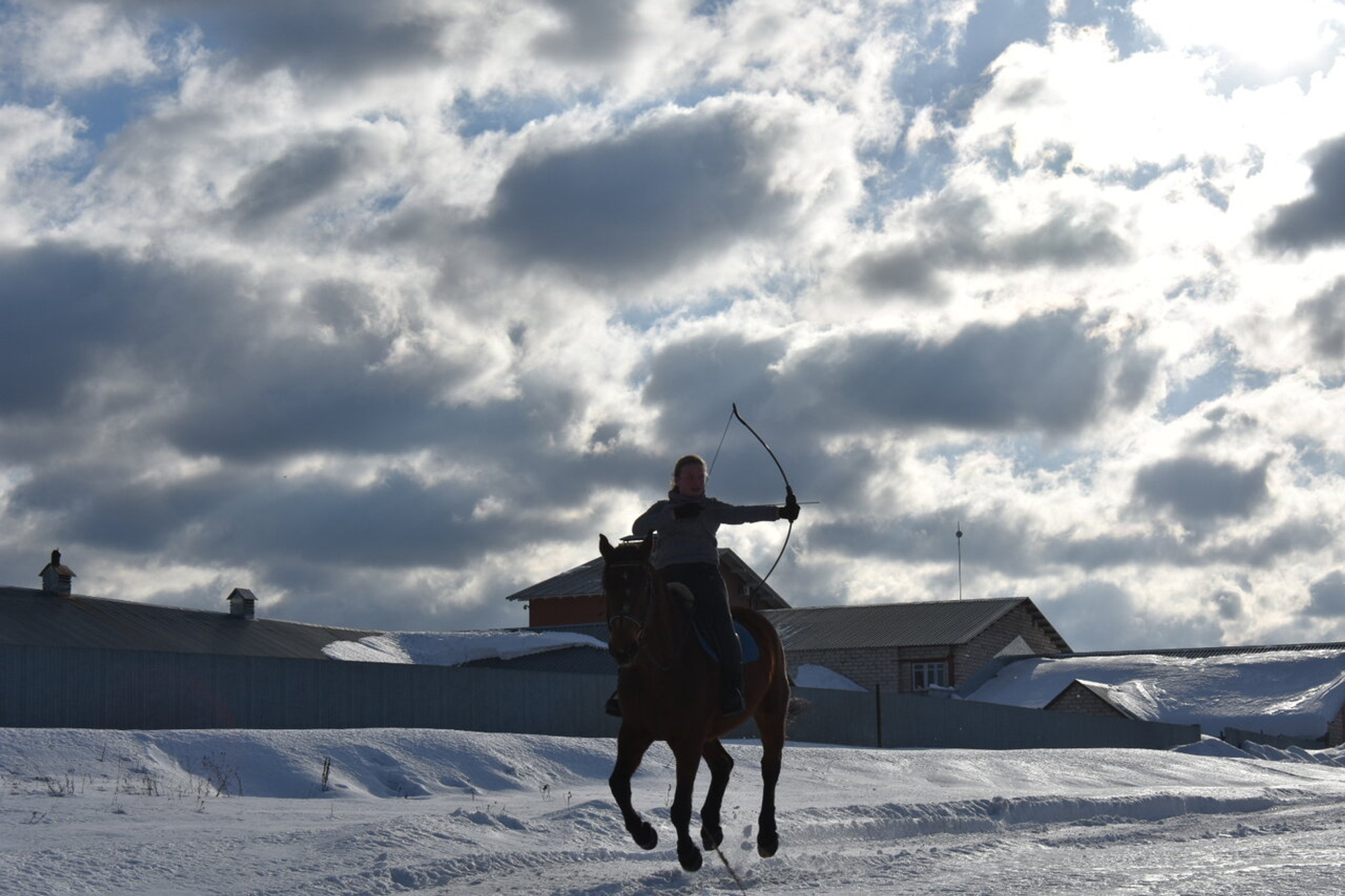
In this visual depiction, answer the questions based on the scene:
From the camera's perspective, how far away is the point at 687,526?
32.0 feet

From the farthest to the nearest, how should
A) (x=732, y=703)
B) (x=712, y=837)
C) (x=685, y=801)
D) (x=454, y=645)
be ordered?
1. (x=454, y=645)
2. (x=712, y=837)
3. (x=732, y=703)
4. (x=685, y=801)

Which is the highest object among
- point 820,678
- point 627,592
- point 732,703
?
point 820,678

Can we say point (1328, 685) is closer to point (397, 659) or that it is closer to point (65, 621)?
point (397, 659)

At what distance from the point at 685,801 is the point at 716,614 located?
1257 mm

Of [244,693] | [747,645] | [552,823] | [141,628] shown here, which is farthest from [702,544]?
[141,628]

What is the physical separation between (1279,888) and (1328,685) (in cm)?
5053

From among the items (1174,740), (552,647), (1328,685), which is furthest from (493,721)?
(1328,685)

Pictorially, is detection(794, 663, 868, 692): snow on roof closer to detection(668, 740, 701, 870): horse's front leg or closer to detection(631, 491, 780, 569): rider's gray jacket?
detection(631, 491, 780, 569): rider's gray jacket

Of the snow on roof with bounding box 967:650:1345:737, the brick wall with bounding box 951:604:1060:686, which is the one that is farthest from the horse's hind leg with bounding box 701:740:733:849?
the brick wall with bounding box 951:604:1060:686

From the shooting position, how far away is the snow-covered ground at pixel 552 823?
8.81m

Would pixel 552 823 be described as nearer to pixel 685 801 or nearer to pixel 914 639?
pixel 685 801

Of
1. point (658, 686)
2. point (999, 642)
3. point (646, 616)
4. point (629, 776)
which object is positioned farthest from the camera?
point (999, 642)

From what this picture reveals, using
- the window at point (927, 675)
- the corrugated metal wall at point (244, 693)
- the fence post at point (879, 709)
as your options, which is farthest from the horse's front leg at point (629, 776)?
the window at point (927, 675)

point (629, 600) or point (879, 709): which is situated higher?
point (629, 600)
